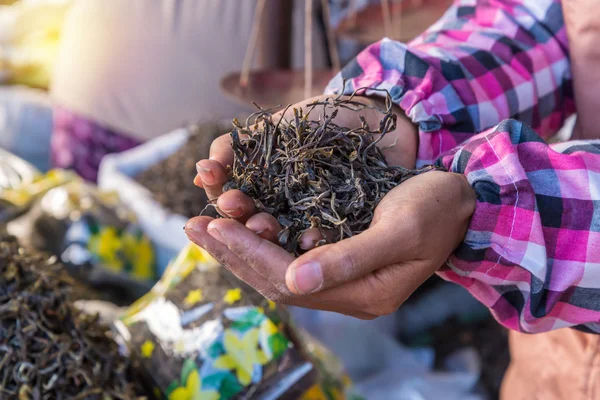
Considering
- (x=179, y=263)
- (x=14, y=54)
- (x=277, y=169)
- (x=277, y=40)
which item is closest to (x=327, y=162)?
(x=277, y=169)

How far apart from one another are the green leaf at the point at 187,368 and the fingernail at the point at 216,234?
12.6 inches

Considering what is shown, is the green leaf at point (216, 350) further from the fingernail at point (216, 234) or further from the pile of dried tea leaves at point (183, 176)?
the pile of dried tea leaves at point (183, 176)

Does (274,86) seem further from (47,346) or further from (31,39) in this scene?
(31,39)

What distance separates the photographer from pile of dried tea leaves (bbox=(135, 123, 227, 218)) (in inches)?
48.1

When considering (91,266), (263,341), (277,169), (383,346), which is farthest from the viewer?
(383,346)

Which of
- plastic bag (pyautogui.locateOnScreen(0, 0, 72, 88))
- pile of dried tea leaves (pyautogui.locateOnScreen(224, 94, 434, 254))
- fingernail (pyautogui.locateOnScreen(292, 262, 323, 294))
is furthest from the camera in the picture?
plastic bag (pyautogui.locateOnScreen(0, 0, 72, 88))

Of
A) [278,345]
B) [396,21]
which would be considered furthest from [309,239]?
[396,21]

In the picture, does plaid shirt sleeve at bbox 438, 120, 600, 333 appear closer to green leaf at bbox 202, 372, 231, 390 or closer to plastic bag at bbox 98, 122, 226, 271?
green leaf at bbox 202, 372, 231, 390

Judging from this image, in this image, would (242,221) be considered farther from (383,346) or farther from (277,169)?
(383,346)

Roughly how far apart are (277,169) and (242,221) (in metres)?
0.07

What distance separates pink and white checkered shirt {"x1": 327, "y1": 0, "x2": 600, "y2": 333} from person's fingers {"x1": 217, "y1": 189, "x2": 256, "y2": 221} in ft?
0.64

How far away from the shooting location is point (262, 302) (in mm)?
753

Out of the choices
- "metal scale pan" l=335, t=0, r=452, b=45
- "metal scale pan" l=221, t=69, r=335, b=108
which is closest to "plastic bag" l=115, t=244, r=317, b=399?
"metal scale pan" l=221, t=69, r=335, b=108

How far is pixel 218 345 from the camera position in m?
0.71
